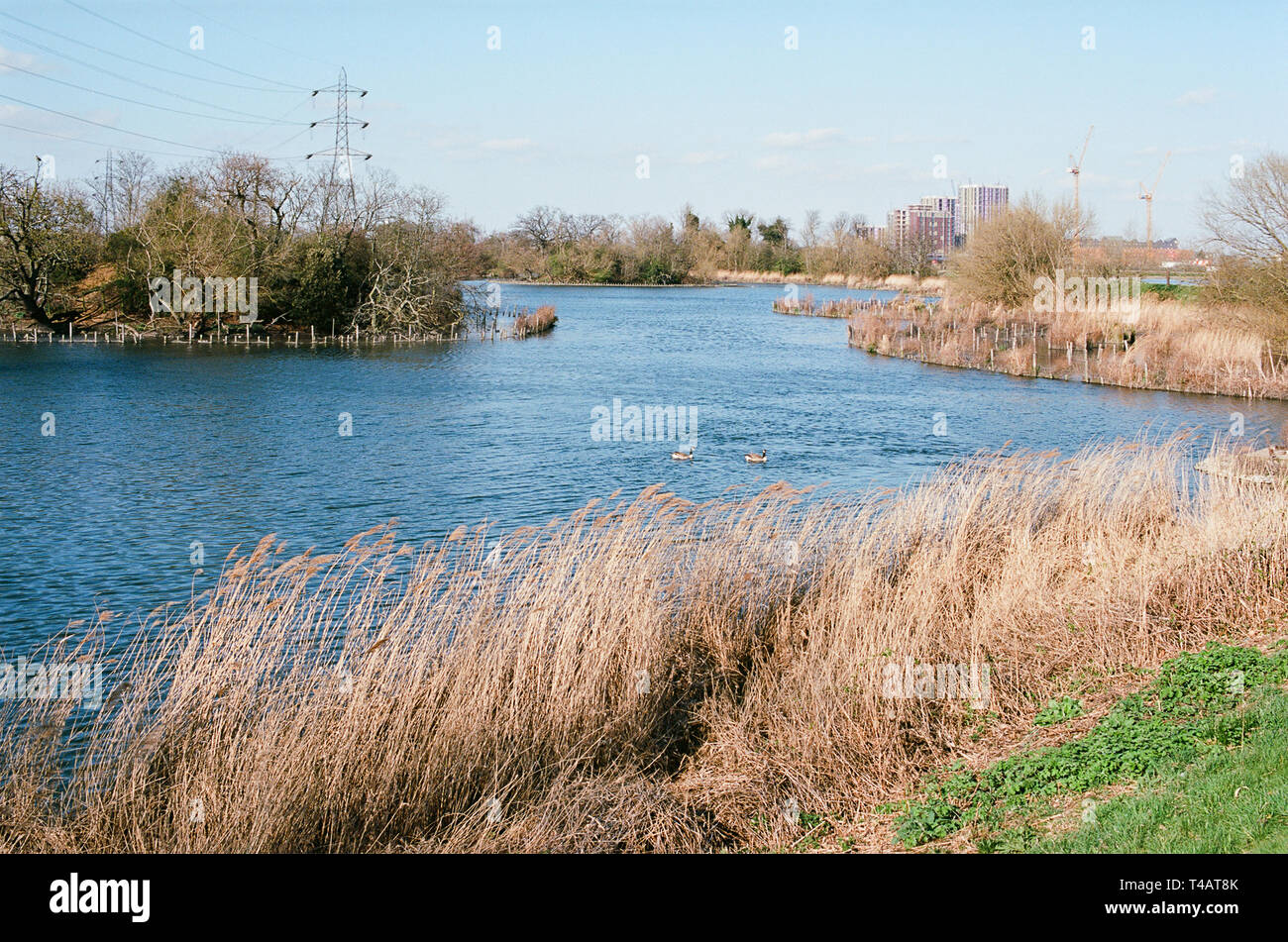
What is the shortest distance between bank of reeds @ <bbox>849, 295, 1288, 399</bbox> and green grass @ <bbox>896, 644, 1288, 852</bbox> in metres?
27.9

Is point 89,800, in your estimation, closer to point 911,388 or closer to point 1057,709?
point 1057,709

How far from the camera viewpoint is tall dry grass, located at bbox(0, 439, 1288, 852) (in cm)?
675

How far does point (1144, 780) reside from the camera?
7070 millimetres

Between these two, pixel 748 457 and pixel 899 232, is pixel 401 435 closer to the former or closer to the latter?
pixel 748 457

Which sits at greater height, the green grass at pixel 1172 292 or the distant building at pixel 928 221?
the distant building at pixel 928 221

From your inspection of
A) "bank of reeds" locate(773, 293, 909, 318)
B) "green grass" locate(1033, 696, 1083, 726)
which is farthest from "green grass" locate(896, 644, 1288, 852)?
"bank of reeds" locate(773, 293, 909, 318)

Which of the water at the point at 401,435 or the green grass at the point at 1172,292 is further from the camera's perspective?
the green grass at the point at 1172,292

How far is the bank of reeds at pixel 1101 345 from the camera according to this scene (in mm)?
33344

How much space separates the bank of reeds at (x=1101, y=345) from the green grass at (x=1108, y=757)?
27.9 metres

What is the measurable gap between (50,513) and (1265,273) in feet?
106

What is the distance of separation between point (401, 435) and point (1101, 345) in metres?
29.3

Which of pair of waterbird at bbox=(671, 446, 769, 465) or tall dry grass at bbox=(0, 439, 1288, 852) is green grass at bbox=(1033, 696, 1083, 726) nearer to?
tall dry grass at bbox=(0, 439, 1288, 852)

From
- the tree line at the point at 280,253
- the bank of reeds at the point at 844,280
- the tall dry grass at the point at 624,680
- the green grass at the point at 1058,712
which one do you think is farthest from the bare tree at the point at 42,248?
the bank of reeds at the point at 844,280

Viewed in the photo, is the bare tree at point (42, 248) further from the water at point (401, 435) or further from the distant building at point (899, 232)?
the distant building at point (899, 232)
